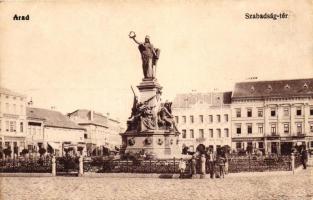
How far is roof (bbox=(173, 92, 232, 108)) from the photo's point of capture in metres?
52.7

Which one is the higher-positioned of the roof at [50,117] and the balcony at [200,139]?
the roof at [50,117]

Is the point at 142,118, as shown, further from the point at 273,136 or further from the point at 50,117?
the point at 50,117

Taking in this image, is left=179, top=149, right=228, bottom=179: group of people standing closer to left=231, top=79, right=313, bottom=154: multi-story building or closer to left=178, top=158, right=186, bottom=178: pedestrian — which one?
left=178, top=158, right=186, bottom=178: pedestrian

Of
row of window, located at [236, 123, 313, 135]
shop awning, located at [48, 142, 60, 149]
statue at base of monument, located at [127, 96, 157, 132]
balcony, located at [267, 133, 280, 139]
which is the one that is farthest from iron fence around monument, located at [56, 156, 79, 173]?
balcony, located at [267, 133, 280, 139]

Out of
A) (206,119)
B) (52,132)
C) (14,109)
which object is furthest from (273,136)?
(14,109)

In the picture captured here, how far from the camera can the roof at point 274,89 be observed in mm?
47031

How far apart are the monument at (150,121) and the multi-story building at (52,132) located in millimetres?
21955

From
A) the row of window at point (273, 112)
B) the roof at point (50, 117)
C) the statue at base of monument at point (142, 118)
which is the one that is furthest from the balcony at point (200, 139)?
the statue at base of monument at point (142, 118)

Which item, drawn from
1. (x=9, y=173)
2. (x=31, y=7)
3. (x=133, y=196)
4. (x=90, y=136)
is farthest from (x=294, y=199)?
(x=90, y=136)

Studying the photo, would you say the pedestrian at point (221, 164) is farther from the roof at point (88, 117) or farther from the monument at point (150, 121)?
the roof at point (88, 117)

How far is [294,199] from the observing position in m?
12.0

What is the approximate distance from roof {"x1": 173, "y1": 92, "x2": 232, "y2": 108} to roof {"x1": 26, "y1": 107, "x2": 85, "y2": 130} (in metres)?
11.6

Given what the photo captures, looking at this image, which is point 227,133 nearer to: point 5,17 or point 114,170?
point 114,170

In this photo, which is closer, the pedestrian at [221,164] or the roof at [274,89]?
the pedestrian at [221,164]
